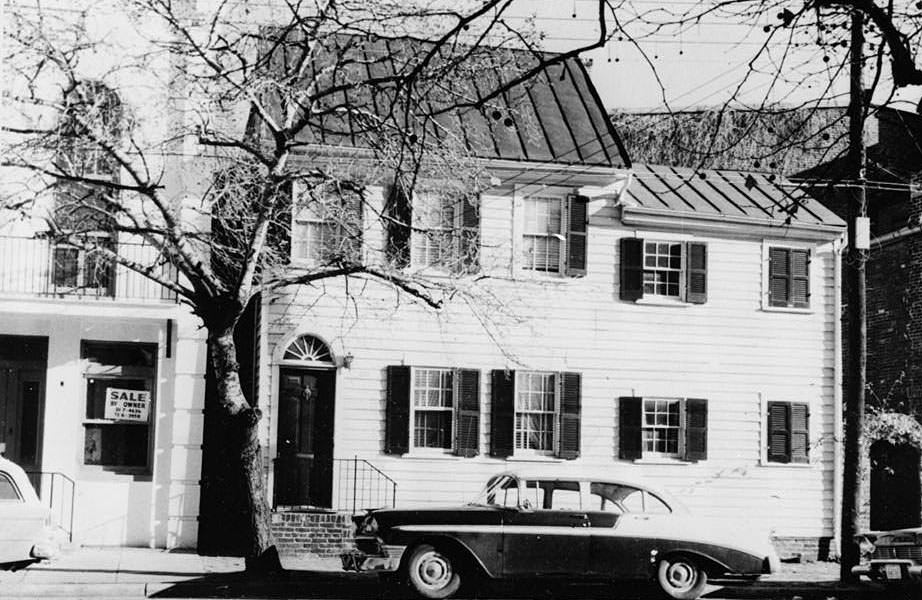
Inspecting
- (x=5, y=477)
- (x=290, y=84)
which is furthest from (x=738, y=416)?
(x=5, y=477)

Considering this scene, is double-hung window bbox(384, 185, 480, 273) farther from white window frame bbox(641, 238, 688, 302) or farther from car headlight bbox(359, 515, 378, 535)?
car headlight bbox(359, 515, 378, 535)

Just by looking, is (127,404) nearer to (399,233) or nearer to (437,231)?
(399,233)

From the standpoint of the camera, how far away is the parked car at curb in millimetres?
15078

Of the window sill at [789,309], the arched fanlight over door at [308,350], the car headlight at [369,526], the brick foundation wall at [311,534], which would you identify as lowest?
the brick foundation wall at [311,534]

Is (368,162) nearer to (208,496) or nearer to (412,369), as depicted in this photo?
(412,369)

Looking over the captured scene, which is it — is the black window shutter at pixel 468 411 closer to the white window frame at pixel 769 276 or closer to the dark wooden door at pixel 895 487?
the white window frame at pixel 769 276

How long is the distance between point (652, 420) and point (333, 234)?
671 centimetres

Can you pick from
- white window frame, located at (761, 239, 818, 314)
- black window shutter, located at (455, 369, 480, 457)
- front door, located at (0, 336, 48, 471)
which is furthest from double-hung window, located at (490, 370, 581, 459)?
front door, located at (0, 336, 48, 471)

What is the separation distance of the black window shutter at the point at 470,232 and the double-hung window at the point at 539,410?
2102 millimetres

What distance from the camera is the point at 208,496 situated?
19344 millimetres

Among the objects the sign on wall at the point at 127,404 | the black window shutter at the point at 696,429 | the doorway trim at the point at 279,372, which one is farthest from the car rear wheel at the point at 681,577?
the sign on wall at the point at 127,404

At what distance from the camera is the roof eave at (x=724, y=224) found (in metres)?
21.5

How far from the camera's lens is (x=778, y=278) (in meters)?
22.2

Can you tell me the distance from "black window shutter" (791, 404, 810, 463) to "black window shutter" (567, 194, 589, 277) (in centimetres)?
471
